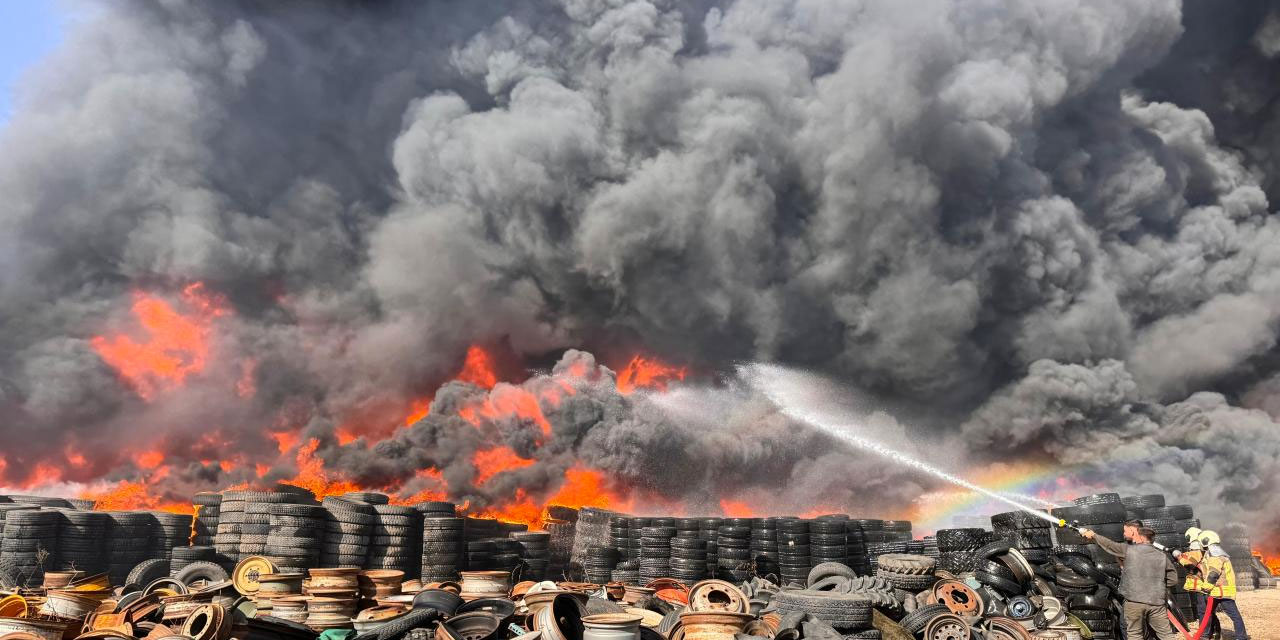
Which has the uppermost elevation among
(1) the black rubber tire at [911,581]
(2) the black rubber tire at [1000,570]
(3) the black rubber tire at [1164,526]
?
(3) the black rubber tire at [1164,526]

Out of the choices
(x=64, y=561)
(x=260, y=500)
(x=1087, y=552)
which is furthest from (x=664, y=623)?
(x=64, y=561)

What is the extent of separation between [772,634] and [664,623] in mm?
1786

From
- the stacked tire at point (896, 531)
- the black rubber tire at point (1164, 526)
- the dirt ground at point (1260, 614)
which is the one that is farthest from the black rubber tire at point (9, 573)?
the black rubber tire at point (1164, 526)

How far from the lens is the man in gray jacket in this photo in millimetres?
11258

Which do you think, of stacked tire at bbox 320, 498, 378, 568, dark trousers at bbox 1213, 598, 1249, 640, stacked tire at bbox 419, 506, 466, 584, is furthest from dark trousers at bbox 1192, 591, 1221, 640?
stacked tire at bbox 320, 498, 378, 568

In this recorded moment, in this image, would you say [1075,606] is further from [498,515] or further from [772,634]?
[498,515]

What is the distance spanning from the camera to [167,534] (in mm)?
21312

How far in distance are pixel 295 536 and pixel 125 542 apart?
6.24m

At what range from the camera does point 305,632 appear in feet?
36.0

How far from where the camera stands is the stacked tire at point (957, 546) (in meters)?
16.7

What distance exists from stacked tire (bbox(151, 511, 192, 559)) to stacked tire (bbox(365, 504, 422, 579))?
20.1 ft

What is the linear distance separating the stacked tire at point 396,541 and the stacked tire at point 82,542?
300 inches

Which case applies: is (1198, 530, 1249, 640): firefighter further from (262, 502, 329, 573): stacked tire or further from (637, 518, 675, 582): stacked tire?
(262, 502, 329, 573): stacked tire

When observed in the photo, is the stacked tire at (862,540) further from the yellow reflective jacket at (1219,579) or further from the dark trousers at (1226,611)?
the yellow reflective jacket at (1219,579)
